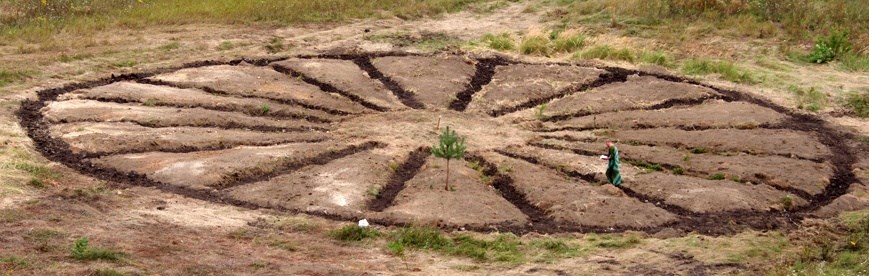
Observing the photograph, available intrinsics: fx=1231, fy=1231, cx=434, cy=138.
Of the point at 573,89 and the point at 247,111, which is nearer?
the point at 247,111

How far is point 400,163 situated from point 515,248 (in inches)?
184

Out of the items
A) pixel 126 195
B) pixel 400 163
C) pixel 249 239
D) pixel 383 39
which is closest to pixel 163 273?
pixel 249 239

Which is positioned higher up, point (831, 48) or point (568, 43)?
point (831, 48)

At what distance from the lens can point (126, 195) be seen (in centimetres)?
1723

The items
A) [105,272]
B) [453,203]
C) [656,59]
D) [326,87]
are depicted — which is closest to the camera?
[105,272]

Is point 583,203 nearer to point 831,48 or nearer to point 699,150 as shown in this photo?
point 699,150

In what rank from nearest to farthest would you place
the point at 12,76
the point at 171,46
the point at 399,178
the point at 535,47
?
1. the point at 399,178
2. the point at 12,76
3. the point at 171,46
4. the point at 535,47

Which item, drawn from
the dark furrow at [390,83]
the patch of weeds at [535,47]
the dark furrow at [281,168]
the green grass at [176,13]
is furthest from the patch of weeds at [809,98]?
the green grass at [176,13]

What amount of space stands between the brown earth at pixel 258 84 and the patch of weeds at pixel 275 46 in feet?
6.90

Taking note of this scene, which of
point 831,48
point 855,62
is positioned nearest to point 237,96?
point 831,48

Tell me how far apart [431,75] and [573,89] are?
9.67 ft

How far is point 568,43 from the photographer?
2806cm

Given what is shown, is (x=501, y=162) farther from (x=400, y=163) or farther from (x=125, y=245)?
(x=125, y=245)

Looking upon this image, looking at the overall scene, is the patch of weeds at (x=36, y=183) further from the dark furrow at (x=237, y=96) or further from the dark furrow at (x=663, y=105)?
the dark furrow at (x=663, y=105)
